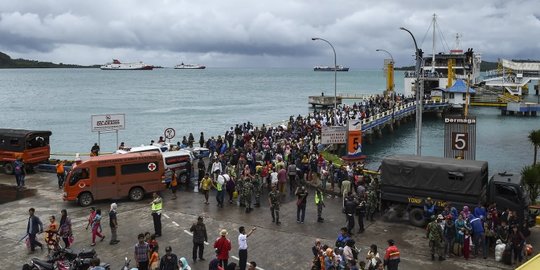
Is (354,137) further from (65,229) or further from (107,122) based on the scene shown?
(107,122)

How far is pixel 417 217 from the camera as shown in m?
17.9

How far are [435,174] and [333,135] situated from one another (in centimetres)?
846

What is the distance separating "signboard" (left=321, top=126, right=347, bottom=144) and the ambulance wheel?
31.2ft

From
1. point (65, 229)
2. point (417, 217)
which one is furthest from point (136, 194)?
point (417, 217)

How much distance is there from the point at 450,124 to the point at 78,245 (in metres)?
16.8

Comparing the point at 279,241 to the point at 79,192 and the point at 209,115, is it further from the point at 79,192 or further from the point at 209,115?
the point at 209,115

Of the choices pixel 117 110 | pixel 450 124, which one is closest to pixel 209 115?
pixel 117 110

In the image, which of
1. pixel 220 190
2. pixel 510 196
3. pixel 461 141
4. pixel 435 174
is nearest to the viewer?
pixel 510 196

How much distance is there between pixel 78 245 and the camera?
53.3 feet

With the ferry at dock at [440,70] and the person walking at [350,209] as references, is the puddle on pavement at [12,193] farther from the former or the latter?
the ferry at dock at [440,70]

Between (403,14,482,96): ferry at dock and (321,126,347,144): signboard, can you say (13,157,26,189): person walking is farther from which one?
(403,14,482,96): ferry at dock

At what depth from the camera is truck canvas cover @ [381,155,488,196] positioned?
55.8 feet

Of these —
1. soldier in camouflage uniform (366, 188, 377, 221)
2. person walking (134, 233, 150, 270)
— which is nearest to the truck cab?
soldier in camouflage uniform (366, 188, 377, 221)

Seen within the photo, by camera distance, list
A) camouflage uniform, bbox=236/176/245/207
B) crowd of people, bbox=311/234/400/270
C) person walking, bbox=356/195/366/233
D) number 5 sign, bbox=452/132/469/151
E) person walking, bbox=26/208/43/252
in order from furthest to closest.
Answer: number 5 sign, bbox=452/132/469/151 < camouflage uniform, bbox=236/176/245/207 < person walking, bbox=356/195/366/233 < person walking, bbox=26/208/43/252 < crowd of people, bbox=311/234/400/270
